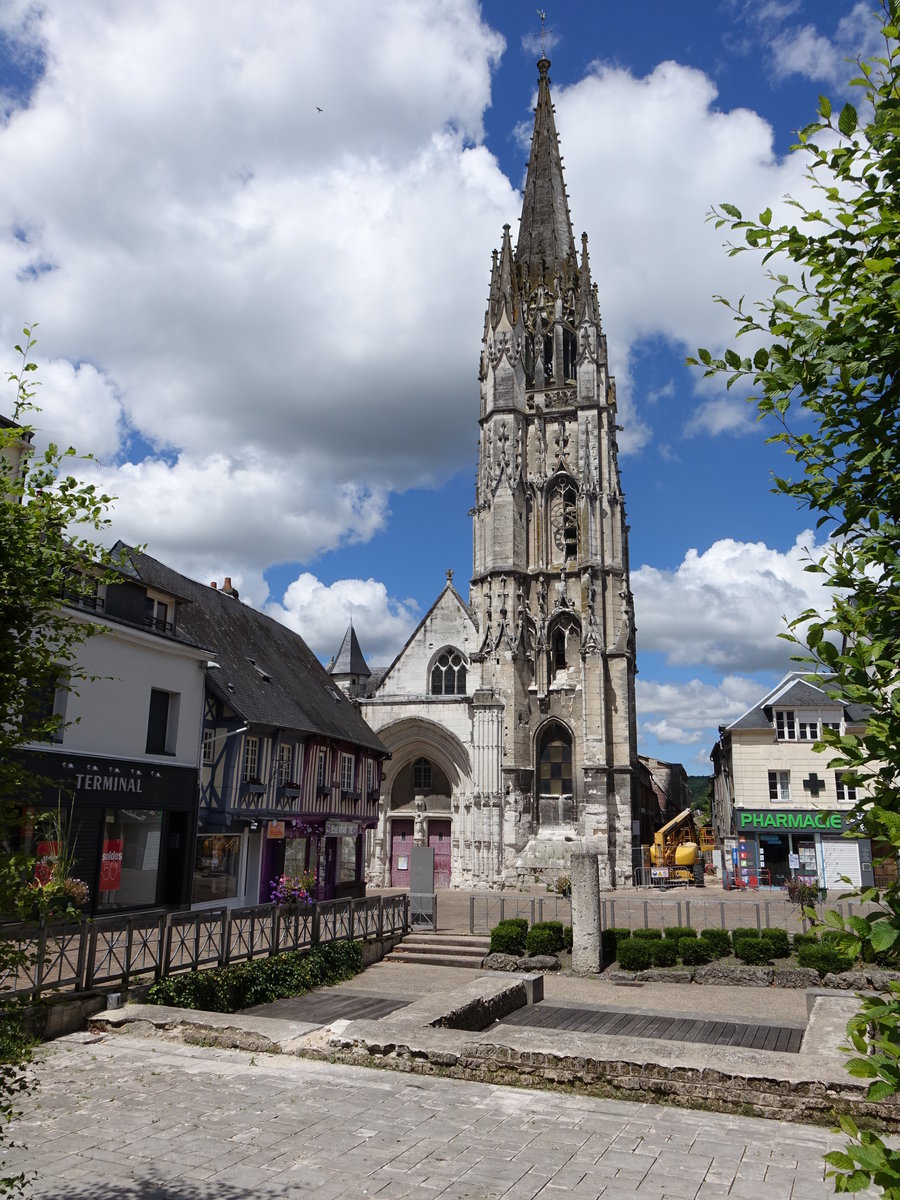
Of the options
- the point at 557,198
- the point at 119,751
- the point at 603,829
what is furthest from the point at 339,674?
the point at 557,198

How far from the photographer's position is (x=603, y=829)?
1219 inches

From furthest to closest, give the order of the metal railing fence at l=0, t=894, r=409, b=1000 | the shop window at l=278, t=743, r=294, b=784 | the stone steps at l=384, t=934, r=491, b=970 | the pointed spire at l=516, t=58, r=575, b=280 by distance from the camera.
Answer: the pointed spire at l=516, t=58, r=575, b=280 < the shop window at l=278, t=743, r=294, b=784 < the stone steps at l=384, t=934, r=491, b=970 < the metal railing fence at l=0, t=894, r=409, b=1000

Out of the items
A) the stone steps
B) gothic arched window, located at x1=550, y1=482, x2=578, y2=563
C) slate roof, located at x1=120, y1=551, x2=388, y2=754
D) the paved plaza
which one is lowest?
the stone steps

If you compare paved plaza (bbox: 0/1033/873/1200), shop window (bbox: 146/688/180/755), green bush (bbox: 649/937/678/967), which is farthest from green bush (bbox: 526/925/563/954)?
paved plaza (bbox: 0/1033/873/1200)

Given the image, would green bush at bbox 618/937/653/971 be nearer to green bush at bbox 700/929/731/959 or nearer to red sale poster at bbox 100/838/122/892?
green bush at bbox 700/929/731/959

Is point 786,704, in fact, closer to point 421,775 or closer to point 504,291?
point 421,775

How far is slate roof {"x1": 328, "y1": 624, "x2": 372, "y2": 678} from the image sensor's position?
36.9 m

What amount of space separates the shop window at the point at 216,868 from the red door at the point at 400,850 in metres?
14.5

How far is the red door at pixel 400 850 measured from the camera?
3312 centimetres

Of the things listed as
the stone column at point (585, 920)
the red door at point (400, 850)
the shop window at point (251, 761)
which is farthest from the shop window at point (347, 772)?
the stone column at point (585, 920)

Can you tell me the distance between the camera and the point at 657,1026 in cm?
1091

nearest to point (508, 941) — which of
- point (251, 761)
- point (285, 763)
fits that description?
point (251, 761)

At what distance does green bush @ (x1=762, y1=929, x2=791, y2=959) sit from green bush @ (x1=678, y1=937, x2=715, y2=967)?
1046mm

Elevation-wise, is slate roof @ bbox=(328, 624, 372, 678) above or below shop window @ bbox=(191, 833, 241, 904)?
above
